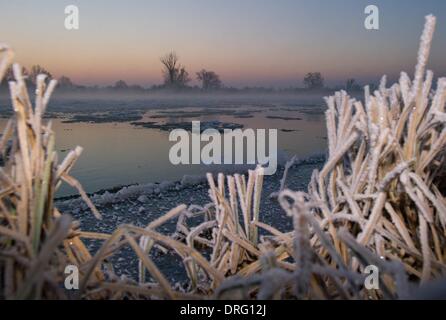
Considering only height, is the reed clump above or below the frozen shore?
above

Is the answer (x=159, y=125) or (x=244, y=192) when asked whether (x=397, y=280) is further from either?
(x=159, y=125)

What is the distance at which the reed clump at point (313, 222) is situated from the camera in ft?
2.37

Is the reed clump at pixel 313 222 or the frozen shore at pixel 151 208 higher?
the reed clump at pixel 313 222

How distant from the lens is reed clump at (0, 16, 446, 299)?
724 millimetres

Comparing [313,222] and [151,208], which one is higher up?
[313,222]

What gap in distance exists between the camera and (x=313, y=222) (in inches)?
29.5

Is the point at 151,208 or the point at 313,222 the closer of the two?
the point at 313,222

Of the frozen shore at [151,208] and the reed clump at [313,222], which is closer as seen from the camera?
the reed clump at [313,222]

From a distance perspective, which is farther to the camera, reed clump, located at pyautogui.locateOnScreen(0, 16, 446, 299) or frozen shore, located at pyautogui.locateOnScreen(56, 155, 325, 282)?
frozen shore, located at pyautogui.locateOnScreen(56, 155, 325, 282)

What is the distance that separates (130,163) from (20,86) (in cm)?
696

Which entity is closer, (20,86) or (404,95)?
(20,86)

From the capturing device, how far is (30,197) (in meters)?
0.90

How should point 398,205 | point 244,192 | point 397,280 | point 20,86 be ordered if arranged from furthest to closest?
point 244,192 → point 398,205 → point 20,86 → point 397,280

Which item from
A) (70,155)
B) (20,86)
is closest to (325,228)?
(70,155)
